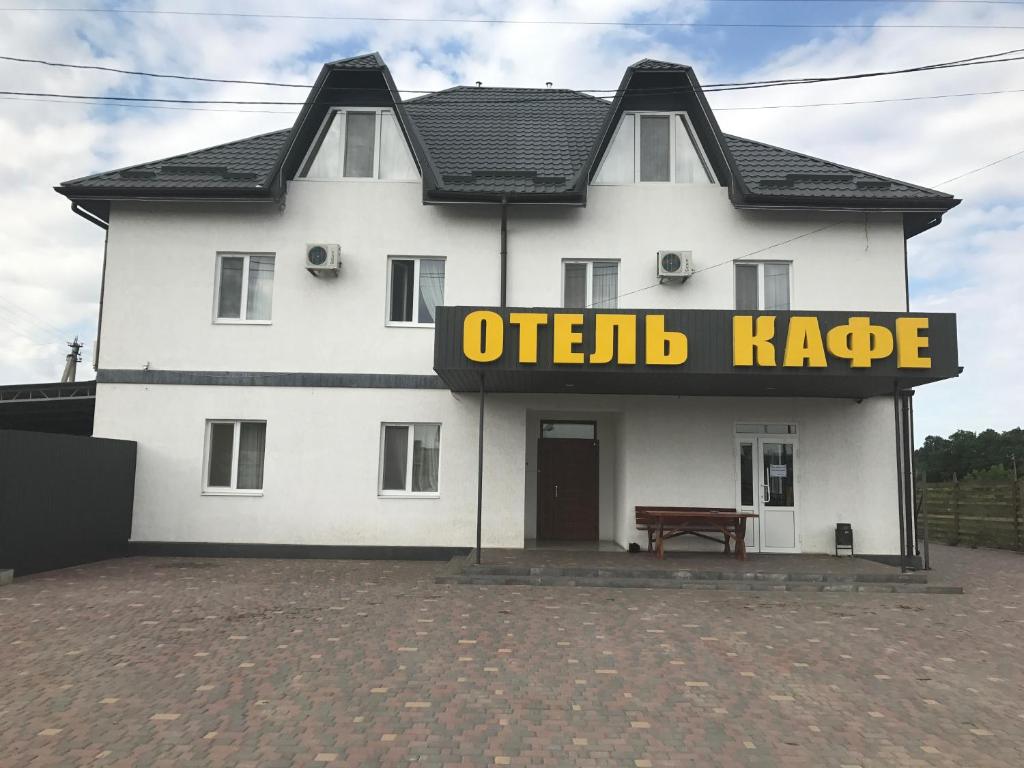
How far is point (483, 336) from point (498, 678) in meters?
5.78

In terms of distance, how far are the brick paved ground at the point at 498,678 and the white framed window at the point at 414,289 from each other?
5427 millimetres

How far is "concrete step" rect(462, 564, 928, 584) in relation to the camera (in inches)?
418

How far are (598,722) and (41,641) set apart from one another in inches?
217

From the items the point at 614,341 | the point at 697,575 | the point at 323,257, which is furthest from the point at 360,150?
Answer: the point at 697,575

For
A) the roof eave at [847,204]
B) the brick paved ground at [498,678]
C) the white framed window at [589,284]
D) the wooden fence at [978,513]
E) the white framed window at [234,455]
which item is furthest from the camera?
the wooden fence at [978,513]

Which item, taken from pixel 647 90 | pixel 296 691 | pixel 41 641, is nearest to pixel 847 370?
pixel 647 90

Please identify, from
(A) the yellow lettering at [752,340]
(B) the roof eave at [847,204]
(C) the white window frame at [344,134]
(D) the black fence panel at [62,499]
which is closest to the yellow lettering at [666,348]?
(A) the yellow lettering at [752,340]

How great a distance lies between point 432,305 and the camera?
1355 centimetres

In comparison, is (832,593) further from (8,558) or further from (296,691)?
(8,558)

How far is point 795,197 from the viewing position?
13070mm

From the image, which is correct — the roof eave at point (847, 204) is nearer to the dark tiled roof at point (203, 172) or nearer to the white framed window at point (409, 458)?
the white framed window at point (409, 458)

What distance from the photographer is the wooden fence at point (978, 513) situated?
1761cm

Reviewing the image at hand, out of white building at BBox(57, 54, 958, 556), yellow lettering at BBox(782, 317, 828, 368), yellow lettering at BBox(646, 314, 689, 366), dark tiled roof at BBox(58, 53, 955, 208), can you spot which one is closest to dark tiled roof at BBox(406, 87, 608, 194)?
dark tiled roof at BBox(58, 53, 955, 208)

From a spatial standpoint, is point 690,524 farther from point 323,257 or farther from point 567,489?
point 323,257
